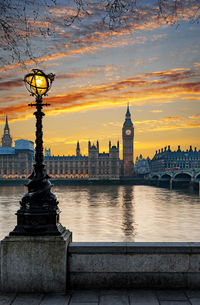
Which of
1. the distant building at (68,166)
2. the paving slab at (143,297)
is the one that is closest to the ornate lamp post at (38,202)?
the paving slab at (143,297)

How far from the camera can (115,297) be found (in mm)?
4566

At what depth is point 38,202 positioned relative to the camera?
514 cm

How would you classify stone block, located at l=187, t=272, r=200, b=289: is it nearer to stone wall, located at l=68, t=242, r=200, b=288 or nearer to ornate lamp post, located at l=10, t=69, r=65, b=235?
stone wall, located at l=68, t=242, r=200, b=288

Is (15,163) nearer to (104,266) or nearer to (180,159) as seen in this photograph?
(180,159)

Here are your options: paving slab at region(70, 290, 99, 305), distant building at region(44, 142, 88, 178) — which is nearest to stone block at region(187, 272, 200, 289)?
paving slab at region(70, 290, 99, 305)

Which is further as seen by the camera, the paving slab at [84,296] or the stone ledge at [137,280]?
the stone ledge at [137,280]

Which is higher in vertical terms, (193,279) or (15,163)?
(15,163)

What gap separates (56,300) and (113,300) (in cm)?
75

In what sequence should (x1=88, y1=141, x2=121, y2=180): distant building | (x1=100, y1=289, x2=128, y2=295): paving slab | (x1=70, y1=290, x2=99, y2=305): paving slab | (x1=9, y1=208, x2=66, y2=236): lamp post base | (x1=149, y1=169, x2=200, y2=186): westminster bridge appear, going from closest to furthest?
(x1=70, y1=290, x2=99, y2=305): paving slab < (x1=100, y1=289, x2=128, y2=295): paving slab < (x1=9, y1=208, x2=66, y2=236): lamp post base < (x1=149, y1=169, x2=200, y2=186): westminster bridge < (x1=88, y1=141, x2=121, y2=180): distant building

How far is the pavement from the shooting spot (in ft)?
14.4

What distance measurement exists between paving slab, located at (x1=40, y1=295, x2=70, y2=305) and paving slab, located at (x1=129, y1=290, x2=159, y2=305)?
861 mm

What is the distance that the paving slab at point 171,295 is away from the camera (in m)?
4.48

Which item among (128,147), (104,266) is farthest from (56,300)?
(128,147)

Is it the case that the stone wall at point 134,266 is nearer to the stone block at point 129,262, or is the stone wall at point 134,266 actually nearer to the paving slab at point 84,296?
the stone block at point 129,262
